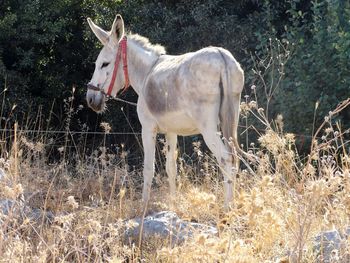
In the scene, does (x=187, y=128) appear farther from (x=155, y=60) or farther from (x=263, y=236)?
(x=263, y=236)

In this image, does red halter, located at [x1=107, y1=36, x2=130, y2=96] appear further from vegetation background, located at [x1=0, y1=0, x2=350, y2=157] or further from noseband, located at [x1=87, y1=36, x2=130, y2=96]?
vegetation background, located at [x1=0, y1=0, x2=350, y2=157]

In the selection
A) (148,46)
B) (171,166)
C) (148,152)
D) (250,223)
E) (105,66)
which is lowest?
(171,166)

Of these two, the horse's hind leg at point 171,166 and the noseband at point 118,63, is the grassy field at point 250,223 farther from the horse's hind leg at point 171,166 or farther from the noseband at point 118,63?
the noseband at point 118,63

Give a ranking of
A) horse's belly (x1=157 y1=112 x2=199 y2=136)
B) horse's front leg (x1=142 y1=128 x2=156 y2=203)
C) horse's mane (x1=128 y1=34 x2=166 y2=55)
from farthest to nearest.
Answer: horse's mane (x1=128 y1=34 x2=166 y2=55) < horse's front leg (x1=142 y1=128 x2=156 y2=203) < horse's belly (x1=157 y1=112 x2=199 y2=136)

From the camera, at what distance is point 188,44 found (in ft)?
37.7

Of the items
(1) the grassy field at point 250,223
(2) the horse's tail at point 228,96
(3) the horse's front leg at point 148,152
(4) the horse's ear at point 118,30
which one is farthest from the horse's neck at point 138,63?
(1) the grassy field at point 250,223

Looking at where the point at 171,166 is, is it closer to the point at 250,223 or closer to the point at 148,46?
the point at 148,46

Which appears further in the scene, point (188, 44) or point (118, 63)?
point (188, 44)

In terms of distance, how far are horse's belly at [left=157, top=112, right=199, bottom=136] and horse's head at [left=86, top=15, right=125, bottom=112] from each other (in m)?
0.99

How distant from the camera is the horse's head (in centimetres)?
782

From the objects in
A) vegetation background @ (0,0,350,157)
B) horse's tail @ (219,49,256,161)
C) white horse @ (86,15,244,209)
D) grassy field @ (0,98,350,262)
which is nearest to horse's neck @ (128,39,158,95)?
white horse @ (86,15,244,209)

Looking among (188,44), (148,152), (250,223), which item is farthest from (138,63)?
(250,223)

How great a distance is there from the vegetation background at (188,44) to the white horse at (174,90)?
7.24ft

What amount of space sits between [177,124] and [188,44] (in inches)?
187
